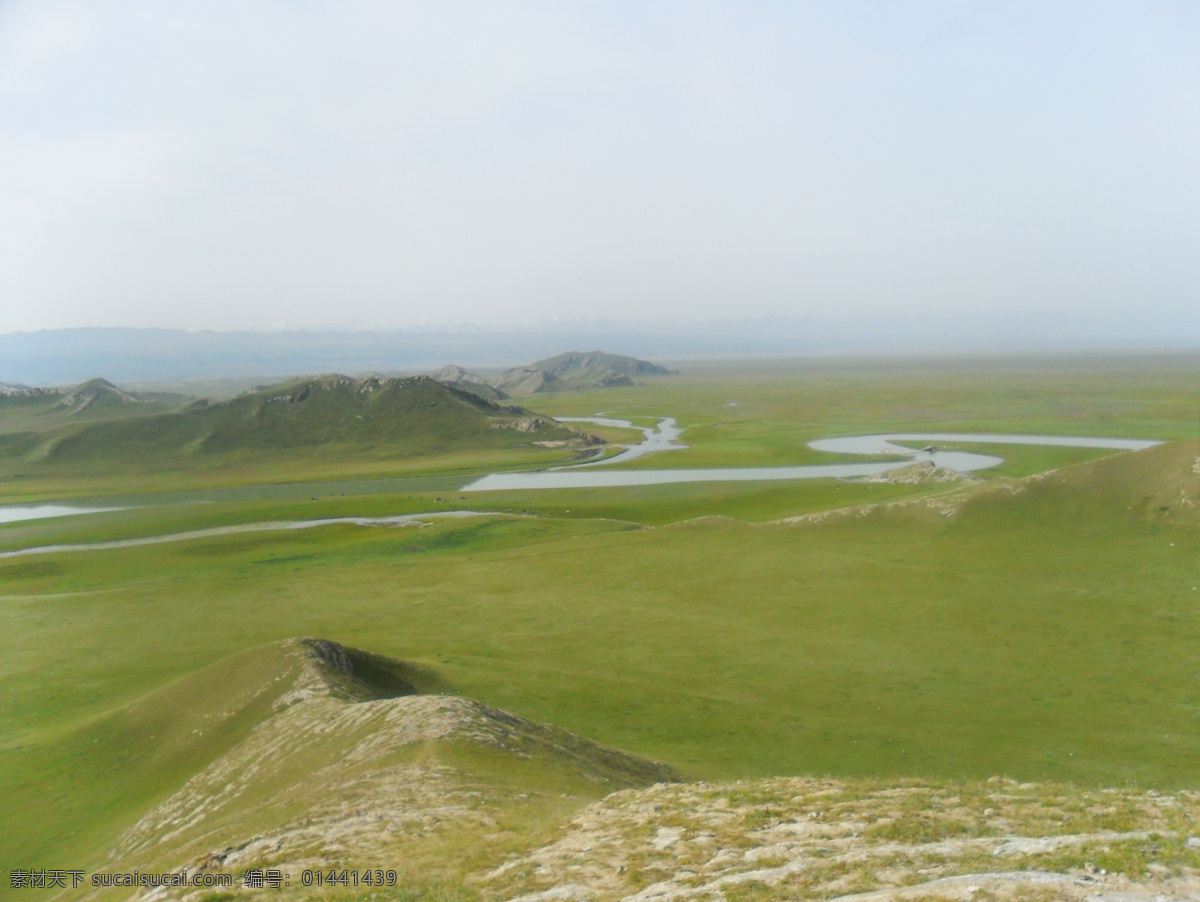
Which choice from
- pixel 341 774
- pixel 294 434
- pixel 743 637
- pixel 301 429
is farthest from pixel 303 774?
pixel 301 429

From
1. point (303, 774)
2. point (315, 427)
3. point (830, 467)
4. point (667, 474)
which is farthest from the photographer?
point (315, 427)

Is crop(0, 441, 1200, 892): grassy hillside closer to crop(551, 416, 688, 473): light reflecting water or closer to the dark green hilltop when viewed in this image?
crop(551, 416, 688, 473): light reflecting water

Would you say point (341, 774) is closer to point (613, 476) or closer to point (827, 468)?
point (613, 476)

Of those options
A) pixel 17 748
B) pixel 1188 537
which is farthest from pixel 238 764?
pixel 1188 537

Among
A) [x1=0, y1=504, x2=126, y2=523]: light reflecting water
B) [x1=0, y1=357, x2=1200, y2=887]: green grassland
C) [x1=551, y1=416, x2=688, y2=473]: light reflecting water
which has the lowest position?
[x1=0, y1=504, x2=126, y2=523]: light reflecting water

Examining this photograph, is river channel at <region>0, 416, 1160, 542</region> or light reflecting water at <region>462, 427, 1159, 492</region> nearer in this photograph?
river channel at <region>0, 416, 1160, 542</region>

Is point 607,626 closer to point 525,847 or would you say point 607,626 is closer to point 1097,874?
point 525,847

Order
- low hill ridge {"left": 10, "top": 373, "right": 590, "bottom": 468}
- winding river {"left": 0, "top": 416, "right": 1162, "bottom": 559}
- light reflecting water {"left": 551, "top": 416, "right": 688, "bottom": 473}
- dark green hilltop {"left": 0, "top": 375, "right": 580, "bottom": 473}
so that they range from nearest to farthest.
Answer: winding river {"left": 0, "top": 416, "right": 1162, "bottom": 559} < light reflecting water {"left": 551, "top": 416, "right": 688, "bottom": 473} < dark green hilltop {"left": 0, "top": 375, "right": 580, "bottom": 473} < low hill ridge {"left": 10, "top": 373, "right": 590, "bottom": 468}

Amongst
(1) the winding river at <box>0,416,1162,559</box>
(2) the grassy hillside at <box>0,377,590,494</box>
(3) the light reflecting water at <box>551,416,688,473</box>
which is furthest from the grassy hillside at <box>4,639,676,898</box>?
(2) the grassy hillside at <box>0,377,590,494</box>
